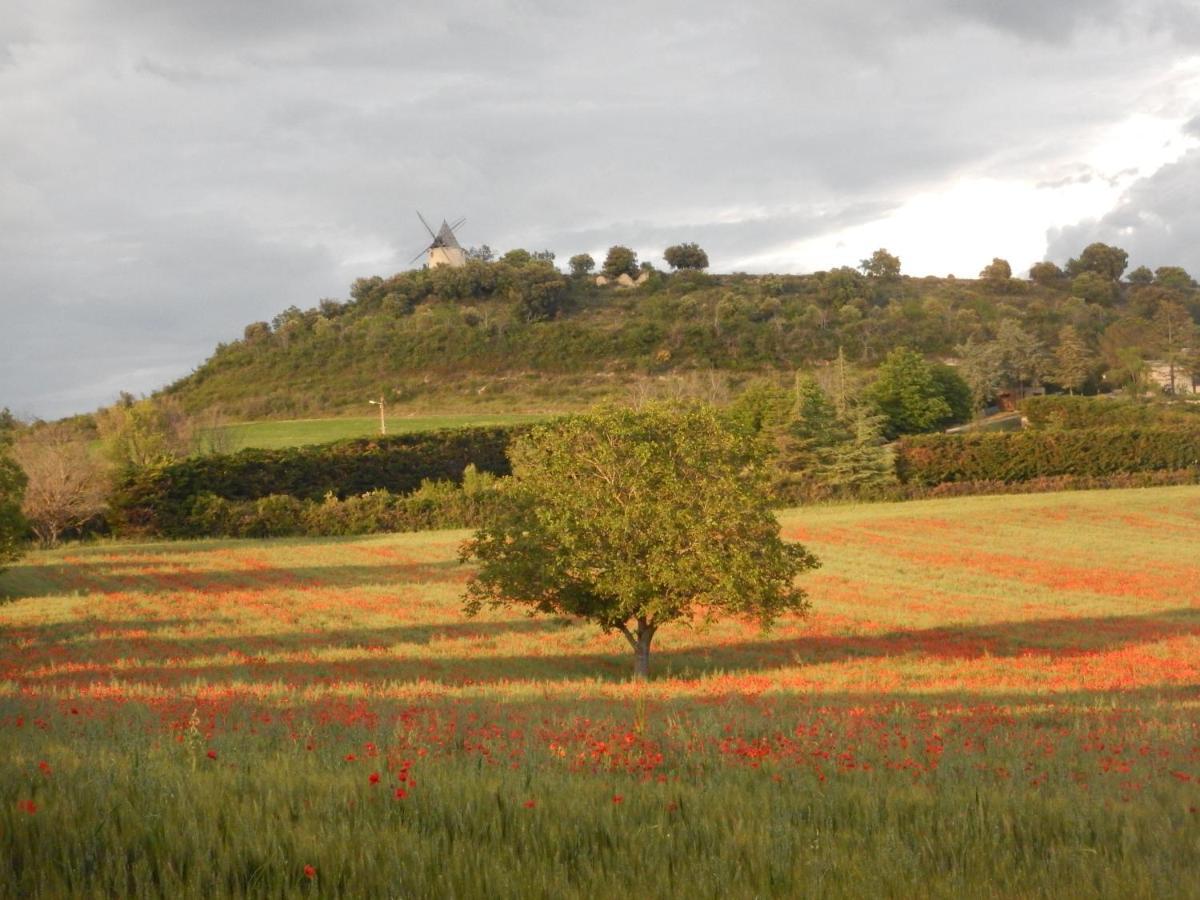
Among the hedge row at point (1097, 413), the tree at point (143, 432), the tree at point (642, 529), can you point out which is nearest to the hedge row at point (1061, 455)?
the hedge row at point (1097, 413)

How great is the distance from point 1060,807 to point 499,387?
4060 inches

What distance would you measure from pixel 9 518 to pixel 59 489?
2502cm

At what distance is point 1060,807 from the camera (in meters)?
6.34

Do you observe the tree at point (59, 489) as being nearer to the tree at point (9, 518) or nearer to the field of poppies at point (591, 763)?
the tree at point (9, 518)

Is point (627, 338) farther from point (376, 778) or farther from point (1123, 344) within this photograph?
point (376, 778)

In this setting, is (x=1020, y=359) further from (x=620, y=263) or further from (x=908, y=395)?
(x=620, y=263)

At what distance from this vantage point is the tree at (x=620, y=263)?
542 feet

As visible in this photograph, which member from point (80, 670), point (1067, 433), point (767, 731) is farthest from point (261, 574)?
point (1067, 433)

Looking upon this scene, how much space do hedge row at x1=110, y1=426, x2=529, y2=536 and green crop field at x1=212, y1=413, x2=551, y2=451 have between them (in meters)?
10.8

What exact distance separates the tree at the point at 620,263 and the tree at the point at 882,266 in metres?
38.6

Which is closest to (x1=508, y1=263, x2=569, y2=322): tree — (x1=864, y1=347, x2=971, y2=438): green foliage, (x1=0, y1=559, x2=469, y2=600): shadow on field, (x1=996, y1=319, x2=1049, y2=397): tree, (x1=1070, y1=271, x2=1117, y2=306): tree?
(x1=864, y1=347, x2=971, y2=438): green foliage

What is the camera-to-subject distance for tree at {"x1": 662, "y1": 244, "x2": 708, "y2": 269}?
173 metres

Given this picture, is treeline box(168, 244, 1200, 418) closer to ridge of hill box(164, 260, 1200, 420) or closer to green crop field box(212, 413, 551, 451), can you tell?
ridge of hill box(164, 260, 1200, 420)

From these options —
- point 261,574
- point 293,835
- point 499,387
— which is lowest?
point 261,574
